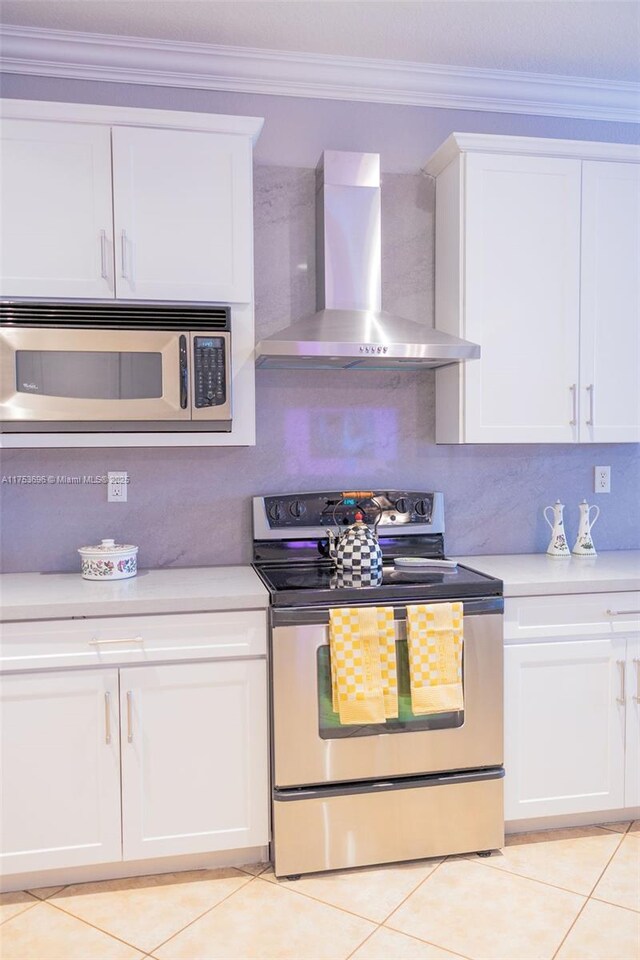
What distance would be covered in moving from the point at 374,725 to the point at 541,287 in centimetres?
167

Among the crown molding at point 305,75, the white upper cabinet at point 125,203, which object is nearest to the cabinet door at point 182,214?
the white upper cabinet at point 125,203

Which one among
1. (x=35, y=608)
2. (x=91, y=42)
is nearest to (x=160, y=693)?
(x=35, y=608)

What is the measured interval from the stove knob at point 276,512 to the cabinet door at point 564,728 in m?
0.94

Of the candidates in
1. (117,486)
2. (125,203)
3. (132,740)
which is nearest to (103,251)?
(125,203)

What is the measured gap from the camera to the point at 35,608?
2164 mm

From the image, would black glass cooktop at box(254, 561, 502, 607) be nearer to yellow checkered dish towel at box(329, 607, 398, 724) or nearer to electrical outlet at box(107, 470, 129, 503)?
yellow checkered dish towel at box(329, 607, 398, 724)

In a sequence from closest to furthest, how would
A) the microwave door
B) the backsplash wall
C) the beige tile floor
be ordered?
the beige tile floor, the microwave door, the backsplash wall

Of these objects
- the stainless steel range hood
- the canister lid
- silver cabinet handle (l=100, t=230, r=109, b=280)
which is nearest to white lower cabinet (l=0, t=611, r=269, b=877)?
the canister lid

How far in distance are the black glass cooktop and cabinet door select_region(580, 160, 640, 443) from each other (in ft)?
2.62

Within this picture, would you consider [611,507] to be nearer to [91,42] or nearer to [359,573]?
[359,573]

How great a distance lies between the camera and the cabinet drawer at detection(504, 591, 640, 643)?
246cm

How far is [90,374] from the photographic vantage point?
2.42m

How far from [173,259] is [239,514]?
0.96 meters

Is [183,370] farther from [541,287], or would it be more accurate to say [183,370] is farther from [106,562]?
[541,287]
